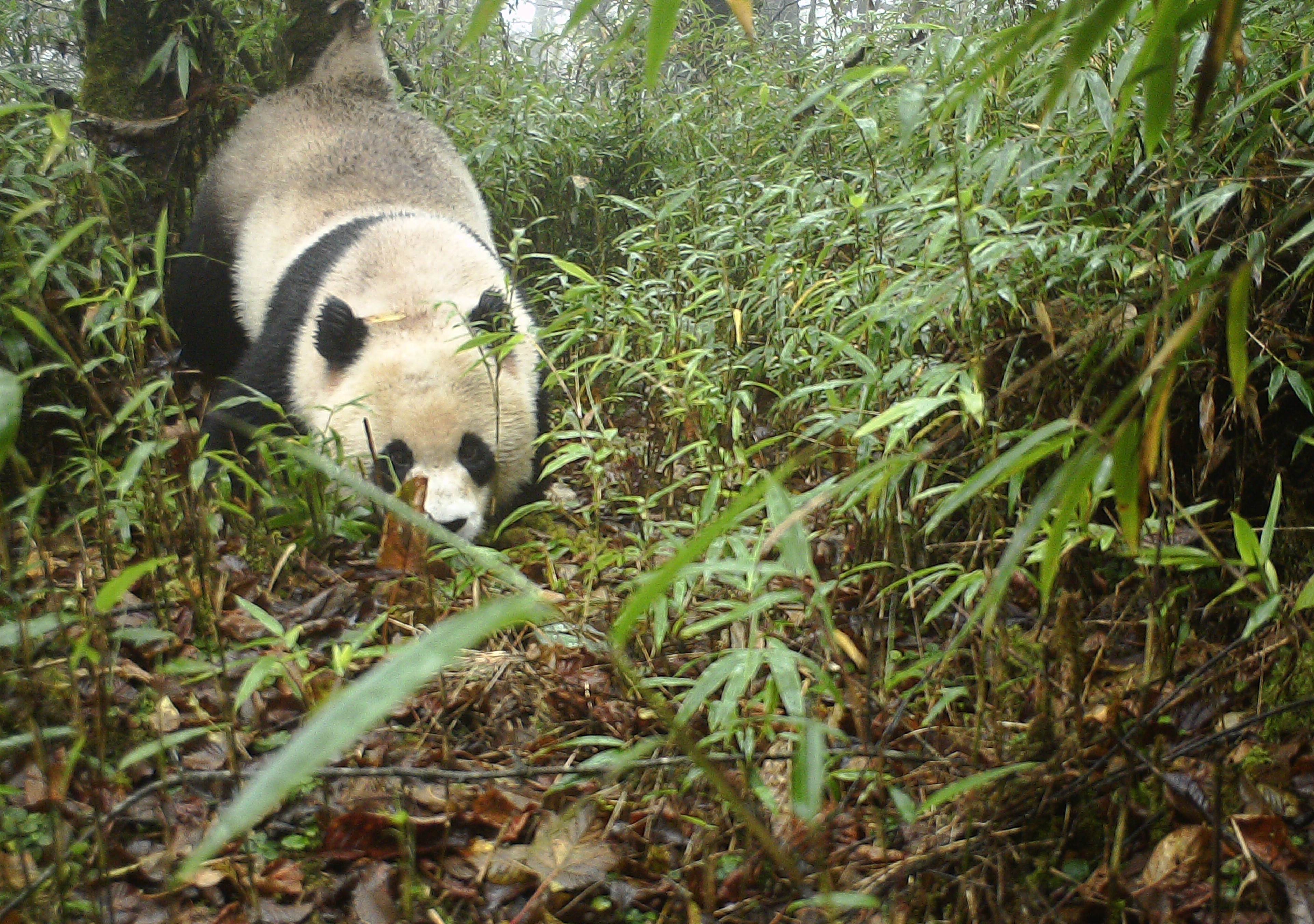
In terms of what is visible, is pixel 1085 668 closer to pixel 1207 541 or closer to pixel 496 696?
pixel 1207 541

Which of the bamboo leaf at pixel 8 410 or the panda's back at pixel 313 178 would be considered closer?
the bamboo leaf at pixel 8 410

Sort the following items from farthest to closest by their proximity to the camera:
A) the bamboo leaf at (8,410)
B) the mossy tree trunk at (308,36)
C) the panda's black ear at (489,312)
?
the mossy tree trunk at (308,36)
the panda's black ear at (489,312)
the bamboo leaf at (8,410)

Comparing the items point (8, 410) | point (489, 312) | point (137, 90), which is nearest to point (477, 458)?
point (489, 312)

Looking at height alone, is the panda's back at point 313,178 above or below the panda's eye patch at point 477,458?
above

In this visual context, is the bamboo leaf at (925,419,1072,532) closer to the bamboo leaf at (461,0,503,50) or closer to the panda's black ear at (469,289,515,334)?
the bamboo leaf at (461,0,503,50)

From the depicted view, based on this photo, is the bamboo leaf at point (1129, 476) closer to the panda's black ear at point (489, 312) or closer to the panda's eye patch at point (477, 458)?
the panda's black ear at point (489, 312)

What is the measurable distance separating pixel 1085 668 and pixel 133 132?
449 cm

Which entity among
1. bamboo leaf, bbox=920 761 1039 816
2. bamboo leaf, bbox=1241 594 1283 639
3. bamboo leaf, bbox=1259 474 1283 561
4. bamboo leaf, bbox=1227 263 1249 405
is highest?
bamboo leaf, bbox=1227 263 1249 405

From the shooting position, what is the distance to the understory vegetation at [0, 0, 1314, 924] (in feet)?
4.77

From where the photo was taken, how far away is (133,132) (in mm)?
4434

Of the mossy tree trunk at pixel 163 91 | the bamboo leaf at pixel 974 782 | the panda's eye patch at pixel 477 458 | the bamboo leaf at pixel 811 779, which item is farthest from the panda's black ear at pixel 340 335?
the bamboo leaf at pixel 811 779

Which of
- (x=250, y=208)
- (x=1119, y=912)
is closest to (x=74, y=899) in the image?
(x=1119, y=912)

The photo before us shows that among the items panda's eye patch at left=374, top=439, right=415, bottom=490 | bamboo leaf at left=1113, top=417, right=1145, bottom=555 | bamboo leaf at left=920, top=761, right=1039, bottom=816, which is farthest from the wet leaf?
panda's eye patch at left=374, top=439, right=415, bottom=490

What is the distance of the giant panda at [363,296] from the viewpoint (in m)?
3.26
